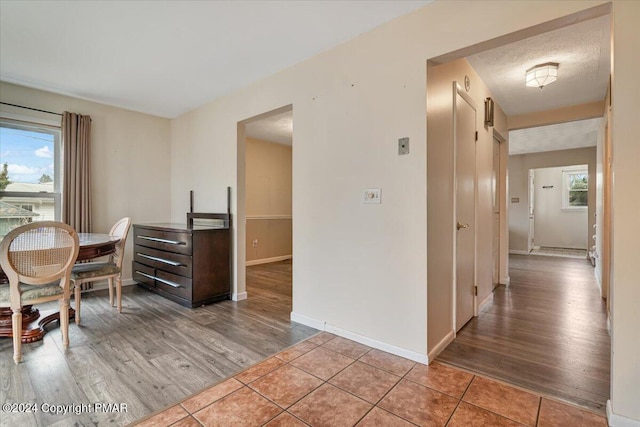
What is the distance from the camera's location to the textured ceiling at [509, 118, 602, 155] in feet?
16.7

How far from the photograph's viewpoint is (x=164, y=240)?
353 centimetres

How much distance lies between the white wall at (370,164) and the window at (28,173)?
2.78 m

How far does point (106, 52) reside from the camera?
9.00ft

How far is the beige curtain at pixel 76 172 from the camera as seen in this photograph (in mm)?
3670

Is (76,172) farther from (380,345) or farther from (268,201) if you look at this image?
(380,345)

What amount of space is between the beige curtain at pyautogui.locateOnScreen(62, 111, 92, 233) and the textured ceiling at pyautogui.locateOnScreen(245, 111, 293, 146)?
2.08 m

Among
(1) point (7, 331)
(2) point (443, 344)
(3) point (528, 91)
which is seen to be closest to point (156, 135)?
(1) point (7, 331)

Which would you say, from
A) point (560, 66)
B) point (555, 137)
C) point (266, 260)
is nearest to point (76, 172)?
point (266, 260)

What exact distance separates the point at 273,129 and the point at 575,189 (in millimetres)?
8611

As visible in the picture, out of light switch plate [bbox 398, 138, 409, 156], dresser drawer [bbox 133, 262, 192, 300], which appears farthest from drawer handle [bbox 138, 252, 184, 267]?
light switch plate [bbox 398, 138, 409, 156]

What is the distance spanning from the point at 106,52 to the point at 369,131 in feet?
8.20

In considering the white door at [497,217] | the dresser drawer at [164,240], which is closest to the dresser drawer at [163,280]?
the dresser drawer at [164,240]

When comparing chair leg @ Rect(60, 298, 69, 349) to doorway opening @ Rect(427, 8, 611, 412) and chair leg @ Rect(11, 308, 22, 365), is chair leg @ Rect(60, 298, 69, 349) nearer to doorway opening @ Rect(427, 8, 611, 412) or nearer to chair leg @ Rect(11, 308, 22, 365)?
chair leg @ Rect(11, 308, 22, 365)

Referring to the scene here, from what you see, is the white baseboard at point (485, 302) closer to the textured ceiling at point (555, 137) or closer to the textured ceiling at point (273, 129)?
the textured ceiling at point (555, 137)
